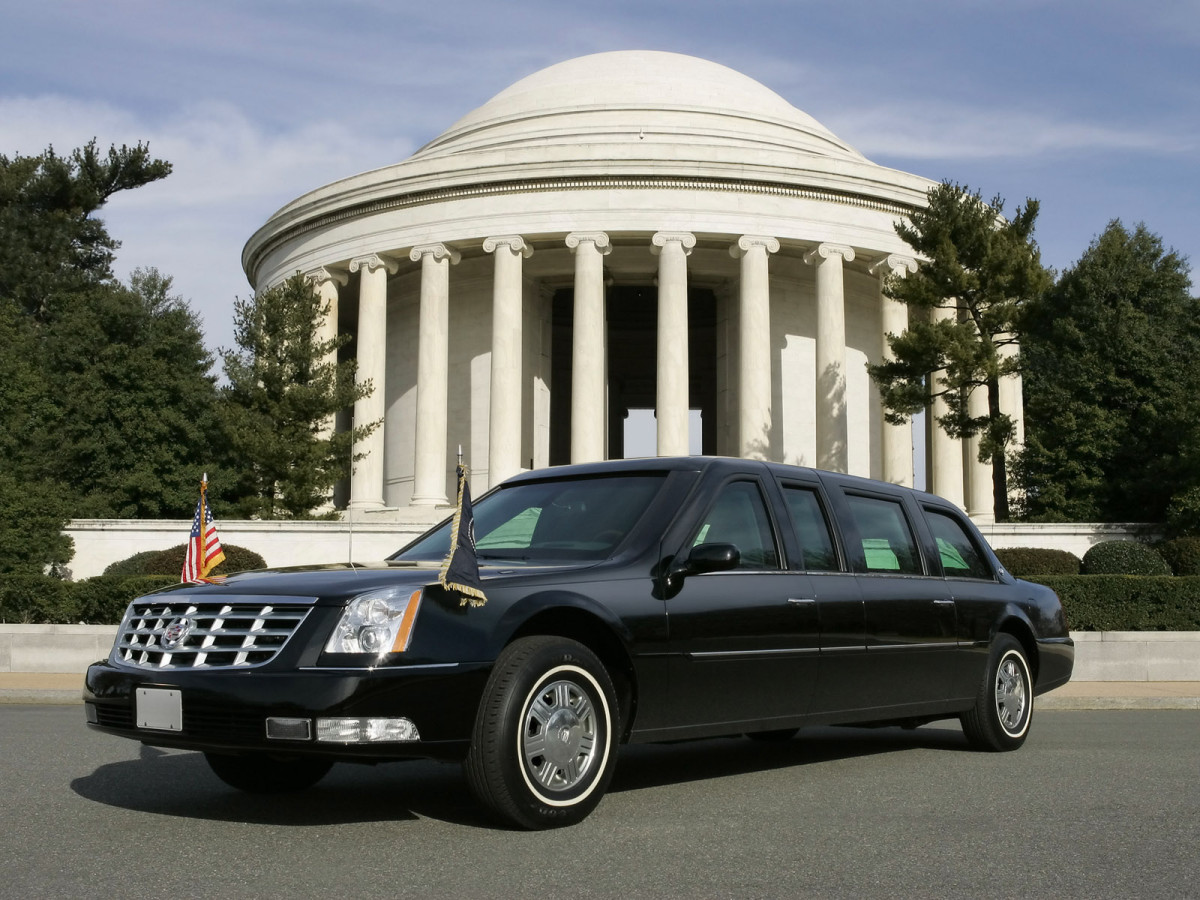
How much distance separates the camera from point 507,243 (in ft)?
133

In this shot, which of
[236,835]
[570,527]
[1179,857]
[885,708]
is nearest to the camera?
[1179,857]

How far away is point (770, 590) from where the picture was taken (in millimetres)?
7840

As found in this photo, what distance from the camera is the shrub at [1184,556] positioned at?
30906mm

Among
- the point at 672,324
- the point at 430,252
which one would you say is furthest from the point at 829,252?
the point at 430,252

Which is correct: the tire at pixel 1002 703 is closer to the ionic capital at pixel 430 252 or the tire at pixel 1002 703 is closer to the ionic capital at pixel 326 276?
the ionic capital at pixel 430 252

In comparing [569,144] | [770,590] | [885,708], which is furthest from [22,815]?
[569,144]

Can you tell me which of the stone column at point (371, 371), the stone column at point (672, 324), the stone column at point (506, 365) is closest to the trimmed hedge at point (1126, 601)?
the stone column at point (672, 324)

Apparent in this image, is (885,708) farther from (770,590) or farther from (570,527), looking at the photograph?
(570,527)

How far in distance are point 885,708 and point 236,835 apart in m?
4.28

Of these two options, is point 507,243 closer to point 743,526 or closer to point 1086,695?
point 1086,695

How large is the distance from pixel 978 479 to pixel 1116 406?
237 inches

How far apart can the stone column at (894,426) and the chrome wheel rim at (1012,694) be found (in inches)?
1170

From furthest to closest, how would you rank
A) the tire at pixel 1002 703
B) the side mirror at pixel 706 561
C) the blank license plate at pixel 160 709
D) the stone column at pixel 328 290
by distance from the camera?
the stone column at pixel 328 290 < the tire at pixel 1002 703 < the side mirror at pixel 706 561 < the blank license plate at pixel 160 709

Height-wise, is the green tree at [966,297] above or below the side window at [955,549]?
above
